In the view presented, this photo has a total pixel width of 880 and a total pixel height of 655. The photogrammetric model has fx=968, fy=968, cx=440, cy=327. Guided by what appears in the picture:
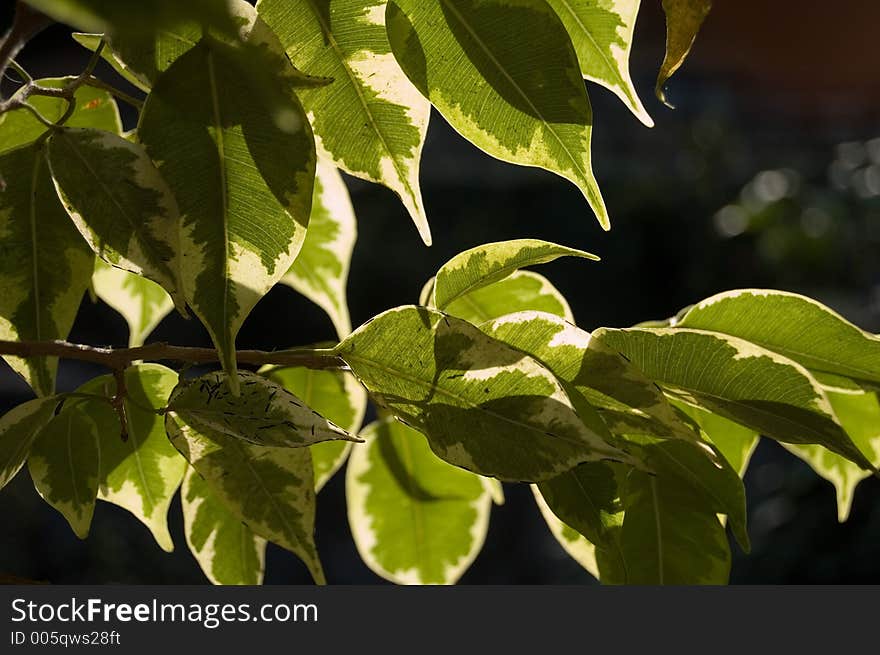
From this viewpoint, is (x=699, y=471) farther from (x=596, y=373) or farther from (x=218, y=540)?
(x=218, y=540)

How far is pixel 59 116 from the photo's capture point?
0.34 metres

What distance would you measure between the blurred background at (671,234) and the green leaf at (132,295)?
200cm

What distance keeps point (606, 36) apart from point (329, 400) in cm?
18

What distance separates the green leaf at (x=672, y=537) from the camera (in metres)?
0.31

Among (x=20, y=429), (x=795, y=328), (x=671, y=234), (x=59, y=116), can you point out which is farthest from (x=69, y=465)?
(x=671, y=234)

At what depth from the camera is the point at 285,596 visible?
33 centimetres

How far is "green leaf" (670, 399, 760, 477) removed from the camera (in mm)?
347

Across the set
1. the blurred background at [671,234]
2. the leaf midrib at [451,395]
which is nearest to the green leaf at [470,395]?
the leaf midrib at [451,395]

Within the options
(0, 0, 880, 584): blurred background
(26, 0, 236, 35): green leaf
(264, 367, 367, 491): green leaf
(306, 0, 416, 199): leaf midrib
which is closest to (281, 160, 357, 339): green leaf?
(264, 367, 367, 491): green leaf

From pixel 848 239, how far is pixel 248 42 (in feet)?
10.7

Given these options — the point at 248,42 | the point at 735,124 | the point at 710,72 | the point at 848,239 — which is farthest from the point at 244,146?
the point at 710,72

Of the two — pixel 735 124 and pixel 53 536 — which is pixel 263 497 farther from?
pixel 735 124

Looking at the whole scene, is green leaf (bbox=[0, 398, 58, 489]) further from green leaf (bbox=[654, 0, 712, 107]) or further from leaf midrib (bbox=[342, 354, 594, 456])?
green leaf (bbox=[654, 0, 712, 107])

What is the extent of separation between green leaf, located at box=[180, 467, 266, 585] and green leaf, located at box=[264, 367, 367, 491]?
39 millimetres
